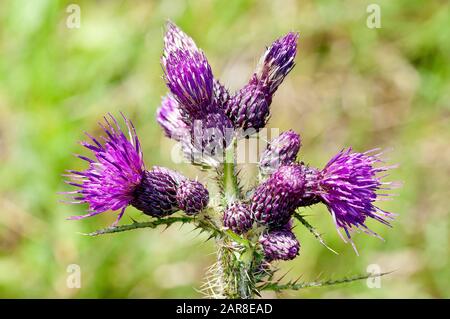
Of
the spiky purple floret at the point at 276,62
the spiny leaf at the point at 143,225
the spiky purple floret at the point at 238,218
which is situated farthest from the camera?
the spiky purple floret at the point at 276,62

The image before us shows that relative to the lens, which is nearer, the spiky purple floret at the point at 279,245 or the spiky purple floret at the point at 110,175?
the spiky purple floret at the point at 279,245

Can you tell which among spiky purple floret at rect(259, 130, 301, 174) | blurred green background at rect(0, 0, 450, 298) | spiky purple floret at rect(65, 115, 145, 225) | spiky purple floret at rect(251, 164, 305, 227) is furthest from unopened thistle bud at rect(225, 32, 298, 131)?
blurred green background at rect(0, 0, 450, 298)

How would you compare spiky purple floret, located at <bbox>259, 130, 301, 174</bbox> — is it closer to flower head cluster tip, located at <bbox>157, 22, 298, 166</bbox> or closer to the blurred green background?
flower head cluster tip, located at <bbox>157, 22, 298, 166</bbox>

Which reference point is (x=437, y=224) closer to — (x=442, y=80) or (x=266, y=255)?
(x=442, y=80)

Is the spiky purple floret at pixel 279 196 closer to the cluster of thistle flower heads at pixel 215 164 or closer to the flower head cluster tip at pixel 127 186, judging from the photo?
the cluster of thistle flower heads at pixel 215 164

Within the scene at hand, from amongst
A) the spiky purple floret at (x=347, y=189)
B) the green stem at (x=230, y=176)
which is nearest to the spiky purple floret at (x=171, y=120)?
the green stem at (x=230, y=176)

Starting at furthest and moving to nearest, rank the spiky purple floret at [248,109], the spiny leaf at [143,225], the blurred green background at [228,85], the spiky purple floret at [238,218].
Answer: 1. the blurred green background at [228,85]
2. the spiky purple floret at [248,109]
3. the spiky purple floret at [238,218]
4. the spiny leaf at [143,225]

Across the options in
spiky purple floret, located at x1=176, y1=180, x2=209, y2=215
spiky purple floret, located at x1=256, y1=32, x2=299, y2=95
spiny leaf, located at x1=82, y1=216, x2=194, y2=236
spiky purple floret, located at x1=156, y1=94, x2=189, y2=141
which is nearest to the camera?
spiny leaf, located at x1=82, y1=216, x2=194, y2=236
